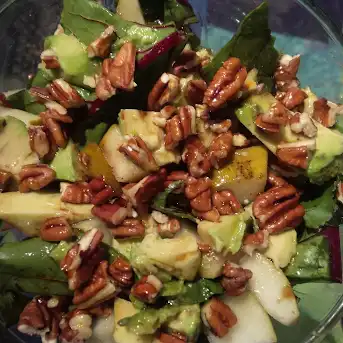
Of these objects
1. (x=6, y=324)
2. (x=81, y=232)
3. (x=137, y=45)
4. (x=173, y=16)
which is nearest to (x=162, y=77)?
(x=137, y=45)

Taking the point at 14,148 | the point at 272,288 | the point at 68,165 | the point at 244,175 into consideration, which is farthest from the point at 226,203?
the point at 14,148

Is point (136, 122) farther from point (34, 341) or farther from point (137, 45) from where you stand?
point (34, 341)

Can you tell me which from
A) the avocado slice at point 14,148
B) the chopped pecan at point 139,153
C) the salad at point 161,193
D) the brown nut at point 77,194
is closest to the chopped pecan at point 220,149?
the salad at point 161,193

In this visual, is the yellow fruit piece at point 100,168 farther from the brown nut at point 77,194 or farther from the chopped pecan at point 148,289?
the chopped pecan at point 148,289

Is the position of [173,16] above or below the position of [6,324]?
above

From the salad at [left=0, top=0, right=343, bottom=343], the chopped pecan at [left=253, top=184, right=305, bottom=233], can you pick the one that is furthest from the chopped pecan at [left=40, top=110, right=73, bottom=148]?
the chopped pecan at [left=253, top=184, right=305, bottom=233]

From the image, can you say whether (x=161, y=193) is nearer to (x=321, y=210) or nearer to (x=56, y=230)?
(x=56, y=230)
